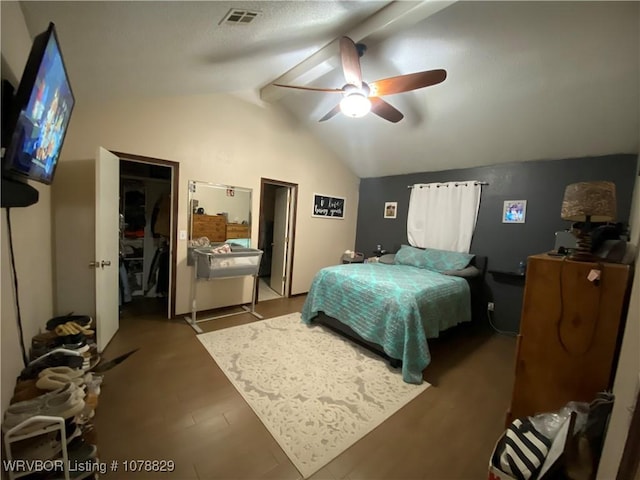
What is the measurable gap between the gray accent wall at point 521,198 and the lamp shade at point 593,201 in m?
1.94

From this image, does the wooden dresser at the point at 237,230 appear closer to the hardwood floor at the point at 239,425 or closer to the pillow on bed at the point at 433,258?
the hardwood floor at the point at 239,425

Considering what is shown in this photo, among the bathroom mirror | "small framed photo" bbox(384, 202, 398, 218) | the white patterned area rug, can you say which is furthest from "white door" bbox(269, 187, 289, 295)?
"small framed photo" bbox(384, 202, 398, 218)

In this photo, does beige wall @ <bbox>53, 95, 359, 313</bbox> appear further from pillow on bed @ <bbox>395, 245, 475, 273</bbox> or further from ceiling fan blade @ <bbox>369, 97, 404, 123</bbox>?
ceiling fan blade @ <bbox>369, 97, 404, 123</bbox>

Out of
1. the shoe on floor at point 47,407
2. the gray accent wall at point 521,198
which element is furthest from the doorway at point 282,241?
the shoe on floor at point 47,407

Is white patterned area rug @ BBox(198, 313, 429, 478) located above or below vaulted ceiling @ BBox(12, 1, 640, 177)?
below

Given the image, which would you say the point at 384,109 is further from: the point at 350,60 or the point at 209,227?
the point at 209,227

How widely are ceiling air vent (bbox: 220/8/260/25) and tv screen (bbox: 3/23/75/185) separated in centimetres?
84

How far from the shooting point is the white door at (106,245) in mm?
2213

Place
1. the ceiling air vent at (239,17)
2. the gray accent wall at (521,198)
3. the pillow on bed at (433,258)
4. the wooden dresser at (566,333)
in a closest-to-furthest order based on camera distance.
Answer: the wooden dresser at (566,333) → the ceiling air vent at (239,17) → the gray accent wall at (521,198) → the pillow on bed at (433,258)

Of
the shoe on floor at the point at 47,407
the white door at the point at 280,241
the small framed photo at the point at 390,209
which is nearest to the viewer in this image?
the shoe on floor at the point at 47,407

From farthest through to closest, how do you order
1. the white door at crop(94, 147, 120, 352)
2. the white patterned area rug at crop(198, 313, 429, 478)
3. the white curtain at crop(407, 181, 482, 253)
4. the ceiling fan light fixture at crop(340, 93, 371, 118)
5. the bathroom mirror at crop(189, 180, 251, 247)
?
the white curtain at crop(407, 181, 482, 253)
the bathroom mirror at crop(189, 180, 251, 247)
the white door at crop(94, 147, 120, 352)
the ceiling fan light fixture at crop(340, 93, 371, 118)
the white patterned area rug at crop(198, 313, 429, 478)

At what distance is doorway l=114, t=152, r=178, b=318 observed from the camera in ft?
12.1

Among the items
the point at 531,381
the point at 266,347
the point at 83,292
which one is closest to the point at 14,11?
the point at 83,292

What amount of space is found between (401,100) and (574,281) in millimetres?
2422
